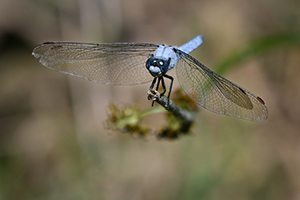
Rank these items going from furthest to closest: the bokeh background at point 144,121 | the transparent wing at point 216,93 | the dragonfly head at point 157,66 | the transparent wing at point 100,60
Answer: the bokeh background at point 144,121 → the transparent wing at point 100,60 → the dragonfly head at point 157,66 → the transparent wing at point 216,93

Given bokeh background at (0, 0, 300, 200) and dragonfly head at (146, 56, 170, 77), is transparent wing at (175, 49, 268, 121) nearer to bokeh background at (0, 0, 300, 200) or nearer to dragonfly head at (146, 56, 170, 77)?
dragonfly head at (146, 56, 170, 77)

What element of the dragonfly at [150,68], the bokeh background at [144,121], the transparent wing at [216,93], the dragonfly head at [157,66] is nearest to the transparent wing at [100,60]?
the dragonfly at [150,68]

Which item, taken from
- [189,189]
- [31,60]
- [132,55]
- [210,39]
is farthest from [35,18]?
[189,189]

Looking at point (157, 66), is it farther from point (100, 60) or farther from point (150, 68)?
point (100, 60)

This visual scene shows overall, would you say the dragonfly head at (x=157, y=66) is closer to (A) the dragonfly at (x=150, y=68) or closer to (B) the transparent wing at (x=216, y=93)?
(A) the dragonfly at (x=150, y=68)

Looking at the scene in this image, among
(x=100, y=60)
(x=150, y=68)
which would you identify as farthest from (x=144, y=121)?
(x=150, y=68)

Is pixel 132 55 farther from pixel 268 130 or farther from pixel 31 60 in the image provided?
pixel 31 60
